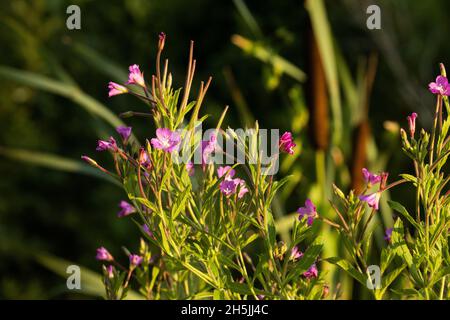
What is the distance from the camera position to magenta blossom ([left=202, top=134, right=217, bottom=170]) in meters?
0.75

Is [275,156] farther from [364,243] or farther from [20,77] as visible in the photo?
[20,77]

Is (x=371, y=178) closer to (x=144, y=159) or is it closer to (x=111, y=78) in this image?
(x=144, y=159)

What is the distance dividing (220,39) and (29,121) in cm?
74

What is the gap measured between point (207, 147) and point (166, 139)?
0.23ft

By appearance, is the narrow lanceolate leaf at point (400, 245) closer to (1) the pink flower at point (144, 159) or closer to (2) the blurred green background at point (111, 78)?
(1) the pink flower at point (144, 159)

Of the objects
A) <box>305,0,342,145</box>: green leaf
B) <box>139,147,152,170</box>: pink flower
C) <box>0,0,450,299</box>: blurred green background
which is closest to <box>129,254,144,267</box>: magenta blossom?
<box>139,147,152,170</box>: pink flower

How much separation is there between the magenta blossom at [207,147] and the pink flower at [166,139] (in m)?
0.06

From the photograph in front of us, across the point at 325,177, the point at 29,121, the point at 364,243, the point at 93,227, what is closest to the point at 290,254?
the point at 364,243

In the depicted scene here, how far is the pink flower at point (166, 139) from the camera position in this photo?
0.69 metres

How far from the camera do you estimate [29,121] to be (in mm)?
2504

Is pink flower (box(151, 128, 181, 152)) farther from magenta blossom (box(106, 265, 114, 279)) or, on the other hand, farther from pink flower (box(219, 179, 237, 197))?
magenta blossom (box(106, 265, 114, 279))

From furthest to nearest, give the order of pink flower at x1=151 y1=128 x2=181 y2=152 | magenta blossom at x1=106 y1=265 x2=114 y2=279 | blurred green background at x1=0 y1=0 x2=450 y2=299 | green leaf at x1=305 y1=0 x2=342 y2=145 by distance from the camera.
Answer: blurred green background at x1=0 y1=0 x2=450 y2=299, green leaf at x1=305 y1=0 x2=342 y2=145, magenta blossom at x1=106 y1=265 x2=114 y2=279, pink flower at x1=151 y1=128 x2=181 y2=152

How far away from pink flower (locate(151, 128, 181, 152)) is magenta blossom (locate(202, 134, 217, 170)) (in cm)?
6

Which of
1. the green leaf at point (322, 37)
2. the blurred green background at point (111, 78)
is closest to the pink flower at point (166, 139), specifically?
the green leaf at point (322, 37)
